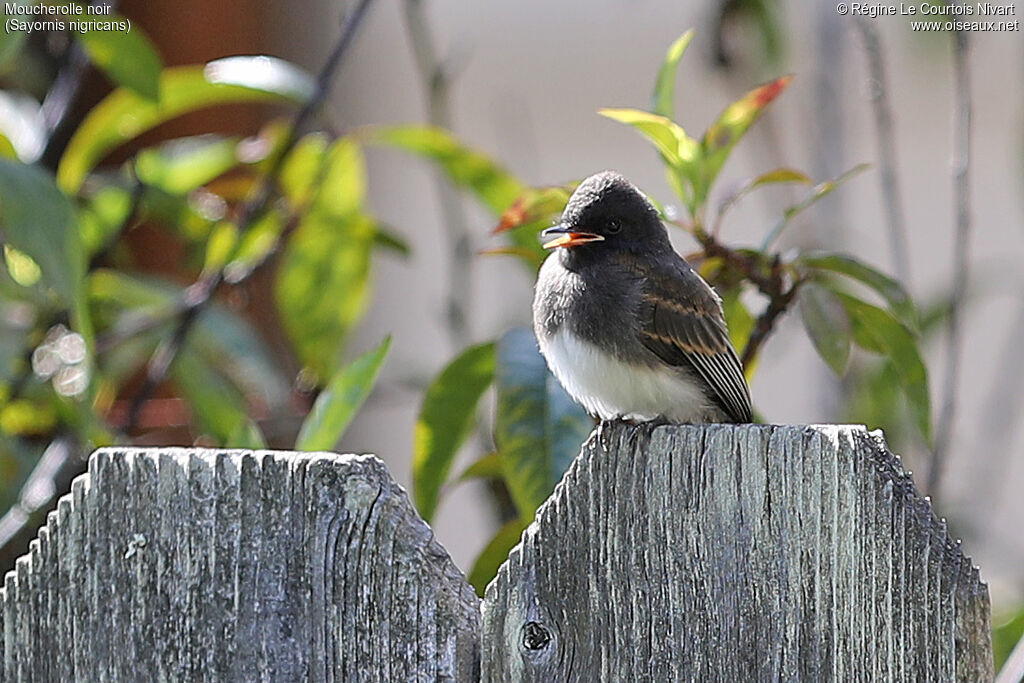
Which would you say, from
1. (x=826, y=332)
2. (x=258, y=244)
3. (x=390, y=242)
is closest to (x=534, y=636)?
(x=826, y=332)

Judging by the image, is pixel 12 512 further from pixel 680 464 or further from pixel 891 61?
pixel 891 61

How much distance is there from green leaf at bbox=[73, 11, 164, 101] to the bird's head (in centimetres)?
96

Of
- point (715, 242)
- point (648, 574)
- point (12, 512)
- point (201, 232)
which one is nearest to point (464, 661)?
point (648, 574)

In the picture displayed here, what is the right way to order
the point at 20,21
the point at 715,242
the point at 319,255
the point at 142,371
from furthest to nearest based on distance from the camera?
the point at 142,371 → the point at 319,255 → the point at 20,21 → the point at 715,242

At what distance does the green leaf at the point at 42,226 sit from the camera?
230 cm

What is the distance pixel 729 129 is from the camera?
7.29 ft

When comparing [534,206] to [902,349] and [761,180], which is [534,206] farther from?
[902,349]

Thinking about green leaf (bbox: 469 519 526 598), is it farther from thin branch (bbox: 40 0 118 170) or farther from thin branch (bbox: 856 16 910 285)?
thin branch (bbox: 40 0 118 170)

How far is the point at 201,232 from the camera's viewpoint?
11.0 ft

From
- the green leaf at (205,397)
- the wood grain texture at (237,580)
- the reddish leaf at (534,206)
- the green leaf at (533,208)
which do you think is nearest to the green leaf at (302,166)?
the green leaf at (205,397)

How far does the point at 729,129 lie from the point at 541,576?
112cm

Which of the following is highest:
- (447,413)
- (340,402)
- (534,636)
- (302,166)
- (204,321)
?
(302,166)

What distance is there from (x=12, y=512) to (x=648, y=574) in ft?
5.59

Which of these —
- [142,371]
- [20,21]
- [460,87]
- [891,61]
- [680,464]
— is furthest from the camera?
[460,87]
